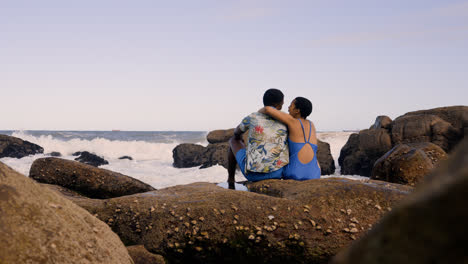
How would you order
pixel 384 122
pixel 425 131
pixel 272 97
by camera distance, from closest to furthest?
pixel 272 97
pixel 425 131
pixel 384 122

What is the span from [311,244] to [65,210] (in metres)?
1.96

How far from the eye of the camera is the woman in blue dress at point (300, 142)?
209 inches

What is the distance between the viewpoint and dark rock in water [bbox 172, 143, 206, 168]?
19123mm

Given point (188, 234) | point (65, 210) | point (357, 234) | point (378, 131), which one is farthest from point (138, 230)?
point (378, 131)

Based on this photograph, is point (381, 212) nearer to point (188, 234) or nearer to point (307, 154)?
point (188, 234)

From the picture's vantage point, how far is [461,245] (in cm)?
57

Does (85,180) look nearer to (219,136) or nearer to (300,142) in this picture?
(300,142)

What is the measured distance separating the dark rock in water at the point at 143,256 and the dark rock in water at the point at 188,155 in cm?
1577

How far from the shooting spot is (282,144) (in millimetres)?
5410

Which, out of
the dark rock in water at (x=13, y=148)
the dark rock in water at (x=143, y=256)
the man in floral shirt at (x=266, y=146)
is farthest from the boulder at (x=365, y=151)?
the dark rock in water at (x=13, y=148)

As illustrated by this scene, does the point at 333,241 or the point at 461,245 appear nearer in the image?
the point at 461,245

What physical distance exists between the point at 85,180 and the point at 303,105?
3496 millimetres

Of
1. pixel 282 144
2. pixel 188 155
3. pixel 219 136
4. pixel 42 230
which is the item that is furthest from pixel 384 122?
pixel 42 230

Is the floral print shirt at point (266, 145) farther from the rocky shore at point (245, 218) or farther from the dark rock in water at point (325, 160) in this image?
the dark rock in water at point (325, 160)
